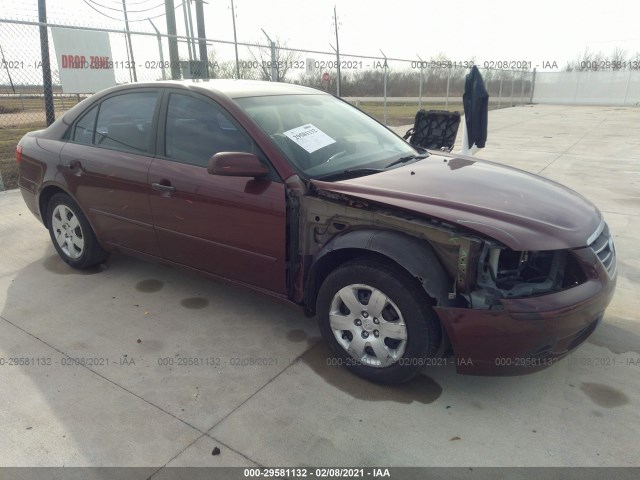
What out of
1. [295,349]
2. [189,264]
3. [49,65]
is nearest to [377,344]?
[295,349]

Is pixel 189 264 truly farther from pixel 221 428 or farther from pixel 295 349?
pixel 221 428

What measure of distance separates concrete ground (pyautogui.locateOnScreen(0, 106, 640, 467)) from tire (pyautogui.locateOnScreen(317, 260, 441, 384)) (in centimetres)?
16

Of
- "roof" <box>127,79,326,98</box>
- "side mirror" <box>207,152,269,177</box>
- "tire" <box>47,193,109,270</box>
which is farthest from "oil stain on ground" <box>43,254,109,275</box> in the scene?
"side mirror" <box>207,152,269,177</box>

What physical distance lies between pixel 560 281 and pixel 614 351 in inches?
39.4

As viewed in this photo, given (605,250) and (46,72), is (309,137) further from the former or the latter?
(46,72)

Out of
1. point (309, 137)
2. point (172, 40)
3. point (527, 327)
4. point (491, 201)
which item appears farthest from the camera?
point (172, 40)

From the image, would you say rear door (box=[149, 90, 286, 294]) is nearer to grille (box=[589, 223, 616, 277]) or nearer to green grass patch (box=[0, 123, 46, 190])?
grille (box=[589, 223, 616, 277])

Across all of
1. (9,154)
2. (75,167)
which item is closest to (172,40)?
(9,154)

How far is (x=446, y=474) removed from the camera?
2098 mm

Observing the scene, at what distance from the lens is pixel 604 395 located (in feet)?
8.49

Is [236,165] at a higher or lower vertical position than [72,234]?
higher

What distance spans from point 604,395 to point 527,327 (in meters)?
0.82

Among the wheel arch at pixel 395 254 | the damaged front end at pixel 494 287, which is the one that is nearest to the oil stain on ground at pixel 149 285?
the wheel arch at pixel 395 254

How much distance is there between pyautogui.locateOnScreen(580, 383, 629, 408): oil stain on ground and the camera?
99.6 inches
